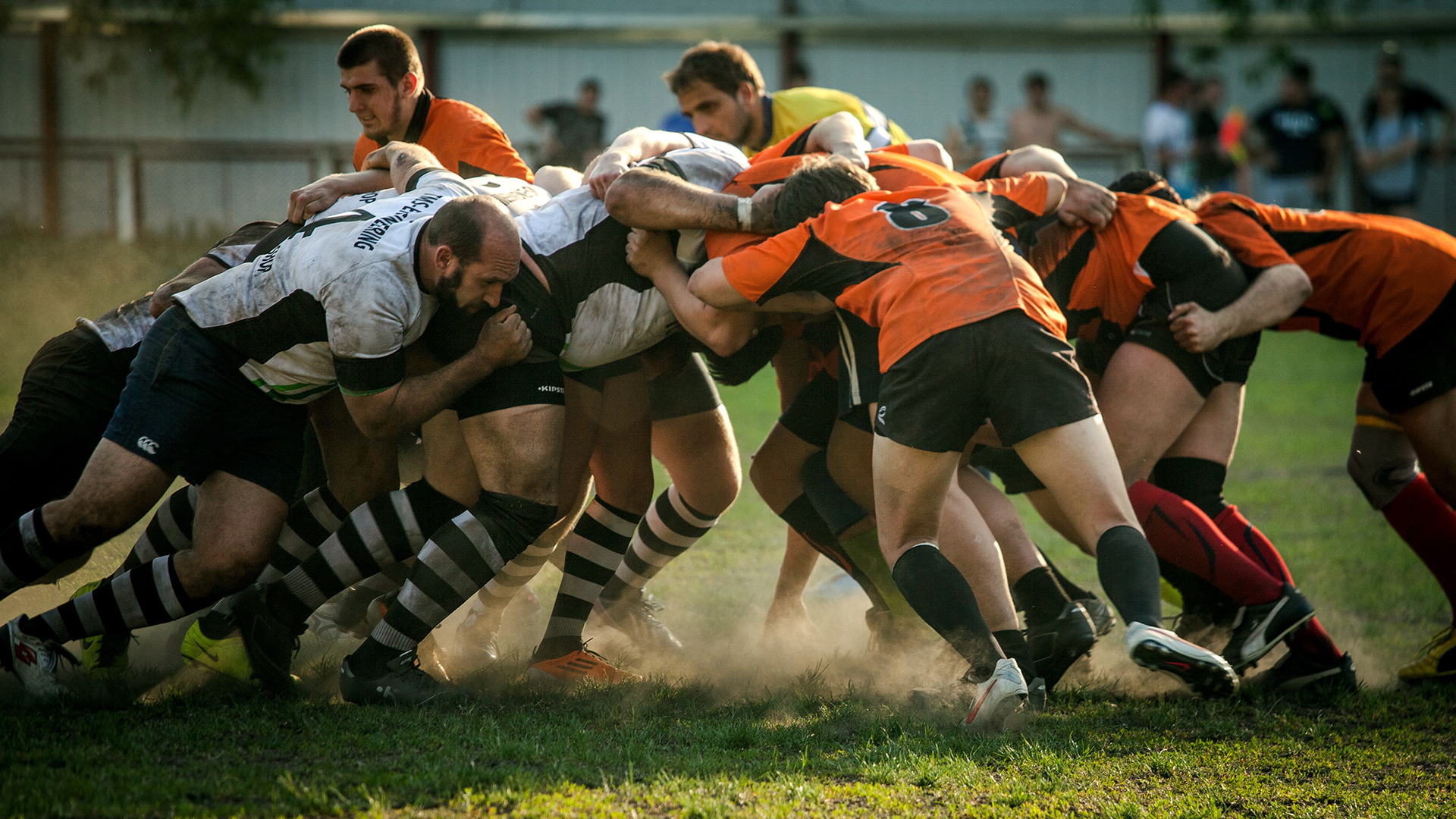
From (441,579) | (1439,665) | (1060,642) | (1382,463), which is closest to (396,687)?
(441,579)

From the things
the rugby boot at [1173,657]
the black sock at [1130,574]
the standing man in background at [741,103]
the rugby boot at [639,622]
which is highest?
the standing man in background at [741,103]

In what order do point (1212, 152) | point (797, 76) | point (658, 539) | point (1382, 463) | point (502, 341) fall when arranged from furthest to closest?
point (797, 76) < point (1212, 152) < point (658, 539) < point (1382, 463) < point (502, 341)

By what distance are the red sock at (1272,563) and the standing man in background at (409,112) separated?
2893mm

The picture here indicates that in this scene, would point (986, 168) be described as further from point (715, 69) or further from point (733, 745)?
point (733, 745)

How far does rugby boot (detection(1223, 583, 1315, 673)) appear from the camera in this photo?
11.9 ft

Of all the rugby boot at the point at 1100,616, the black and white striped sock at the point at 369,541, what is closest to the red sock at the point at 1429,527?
the rugby boot at the point at 1100,616

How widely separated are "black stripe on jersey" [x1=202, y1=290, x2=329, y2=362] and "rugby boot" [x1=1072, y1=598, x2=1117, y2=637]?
2.69 m

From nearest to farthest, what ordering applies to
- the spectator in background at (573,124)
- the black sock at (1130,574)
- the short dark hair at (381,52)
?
the black sock at (1130,574) < the short dark hair at (381,52) < the spectator in background at (573,124)

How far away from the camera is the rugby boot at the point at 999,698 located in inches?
121

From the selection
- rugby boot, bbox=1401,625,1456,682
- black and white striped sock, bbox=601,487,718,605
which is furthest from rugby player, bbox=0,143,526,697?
rugby boot, bbox=1401,625,1456,682

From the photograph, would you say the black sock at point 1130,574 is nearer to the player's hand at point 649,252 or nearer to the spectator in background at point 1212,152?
the player's hand at point 649,252

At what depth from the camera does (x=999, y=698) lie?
3078mm

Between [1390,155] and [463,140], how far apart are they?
12943 mm

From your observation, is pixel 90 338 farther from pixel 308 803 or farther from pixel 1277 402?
pixel 1277 402
